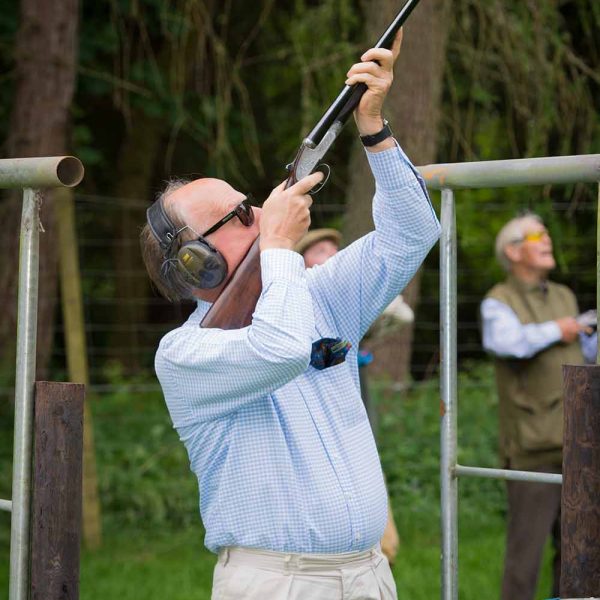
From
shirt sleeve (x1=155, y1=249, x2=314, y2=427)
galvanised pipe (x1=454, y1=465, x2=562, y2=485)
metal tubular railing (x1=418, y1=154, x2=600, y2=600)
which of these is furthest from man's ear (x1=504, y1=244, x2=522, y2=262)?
shirt sleeve (x1=155, y1=249, x2=314, y2=427)

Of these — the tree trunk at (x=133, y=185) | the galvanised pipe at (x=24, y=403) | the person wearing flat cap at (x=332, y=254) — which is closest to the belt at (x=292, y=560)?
the galvanised pipe at (x=24, y=403)

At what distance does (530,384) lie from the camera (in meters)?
4.62

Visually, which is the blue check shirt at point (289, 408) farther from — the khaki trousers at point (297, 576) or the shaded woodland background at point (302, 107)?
the shaded woodland background at point (302, 107)

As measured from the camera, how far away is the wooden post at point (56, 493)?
2.35 metres

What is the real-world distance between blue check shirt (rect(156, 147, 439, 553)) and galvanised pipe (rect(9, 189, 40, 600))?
29 centimetres

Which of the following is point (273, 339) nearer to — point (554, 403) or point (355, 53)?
point (554, 403)

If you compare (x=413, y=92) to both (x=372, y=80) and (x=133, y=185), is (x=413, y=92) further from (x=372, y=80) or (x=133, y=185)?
(x=133, y=185)

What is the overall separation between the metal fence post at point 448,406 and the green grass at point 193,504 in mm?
2401

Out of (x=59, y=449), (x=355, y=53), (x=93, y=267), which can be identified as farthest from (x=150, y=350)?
(x=59, y=449)

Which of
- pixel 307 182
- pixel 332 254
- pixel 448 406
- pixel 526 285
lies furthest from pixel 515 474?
pixel 526 285

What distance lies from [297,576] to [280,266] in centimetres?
64

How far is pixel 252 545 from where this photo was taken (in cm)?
235

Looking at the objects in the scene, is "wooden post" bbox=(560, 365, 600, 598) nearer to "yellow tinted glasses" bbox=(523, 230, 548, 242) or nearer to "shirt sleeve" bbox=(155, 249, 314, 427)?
"shirt sleeve" bbox=(155, 249, 314, 427)

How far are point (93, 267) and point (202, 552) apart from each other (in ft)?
22.3
